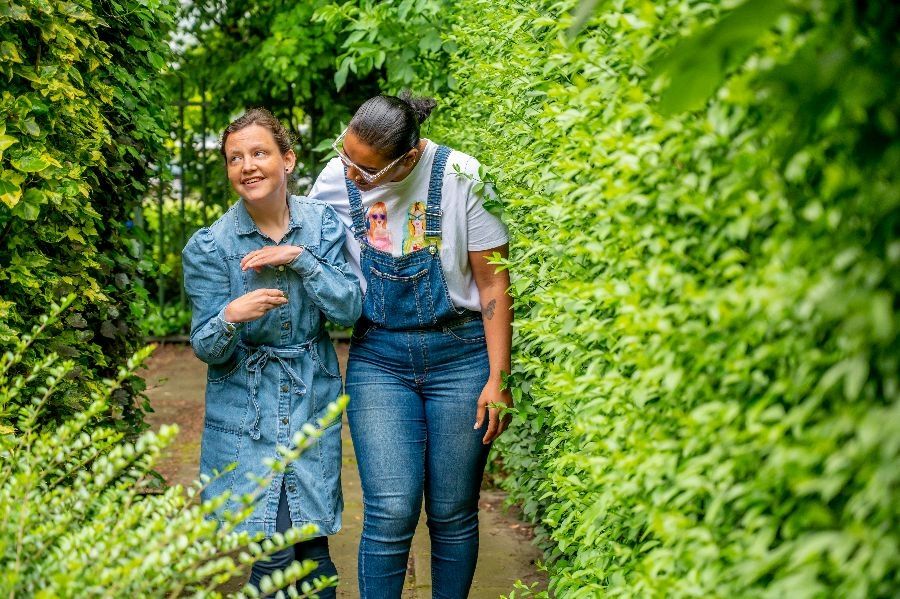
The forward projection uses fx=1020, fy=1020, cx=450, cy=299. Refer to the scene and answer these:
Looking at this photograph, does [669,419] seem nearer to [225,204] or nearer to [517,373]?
[517,373]

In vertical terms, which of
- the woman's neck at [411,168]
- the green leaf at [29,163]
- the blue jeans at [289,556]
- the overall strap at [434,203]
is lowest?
the blue jeans at [289,556]

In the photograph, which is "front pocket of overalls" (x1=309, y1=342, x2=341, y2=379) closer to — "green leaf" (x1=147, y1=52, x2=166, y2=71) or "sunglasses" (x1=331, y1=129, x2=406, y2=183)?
"sunglasses" (x1=331, y1=129, x2=406, y2=183)

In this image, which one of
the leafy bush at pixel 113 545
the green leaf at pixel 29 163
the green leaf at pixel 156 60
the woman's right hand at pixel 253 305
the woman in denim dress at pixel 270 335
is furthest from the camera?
the green leaf at pixel 156 60

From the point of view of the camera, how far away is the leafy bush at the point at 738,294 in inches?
45.9

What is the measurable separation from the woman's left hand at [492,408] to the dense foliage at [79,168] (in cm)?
140

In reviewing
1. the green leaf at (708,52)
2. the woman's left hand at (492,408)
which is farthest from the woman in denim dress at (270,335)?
the green leaf at (708,52)

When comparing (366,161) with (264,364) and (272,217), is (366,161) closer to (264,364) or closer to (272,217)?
(272,217)

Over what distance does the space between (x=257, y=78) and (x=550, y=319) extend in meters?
8.08

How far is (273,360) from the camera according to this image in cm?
344

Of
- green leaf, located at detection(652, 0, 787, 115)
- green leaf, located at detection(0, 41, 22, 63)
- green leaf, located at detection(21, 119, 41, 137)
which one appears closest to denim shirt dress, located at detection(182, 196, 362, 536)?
green leaf, located at detection(21, 119, 41, 137)

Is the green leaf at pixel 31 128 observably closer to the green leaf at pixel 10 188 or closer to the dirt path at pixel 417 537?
the green leaf at pixel 10 188

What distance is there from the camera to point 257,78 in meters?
10.2

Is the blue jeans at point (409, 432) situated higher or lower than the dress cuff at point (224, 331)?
lower

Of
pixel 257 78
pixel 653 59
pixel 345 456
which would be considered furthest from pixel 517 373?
pixel 257 78
